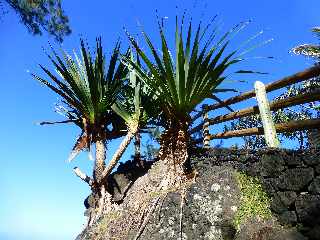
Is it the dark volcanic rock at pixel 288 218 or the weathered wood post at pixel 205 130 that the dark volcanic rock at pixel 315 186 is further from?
the weathered wood post at pixel 205 130

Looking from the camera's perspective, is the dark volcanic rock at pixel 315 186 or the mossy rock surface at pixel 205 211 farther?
the mossy rock surface at pixel 205 211

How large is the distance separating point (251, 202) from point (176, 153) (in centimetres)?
121

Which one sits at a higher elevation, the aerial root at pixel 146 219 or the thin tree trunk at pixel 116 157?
the thin tree trunk at pixel 116 157

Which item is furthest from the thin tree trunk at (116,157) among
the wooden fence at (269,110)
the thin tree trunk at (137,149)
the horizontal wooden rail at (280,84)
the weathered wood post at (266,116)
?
the weathered wood post at (266,116)

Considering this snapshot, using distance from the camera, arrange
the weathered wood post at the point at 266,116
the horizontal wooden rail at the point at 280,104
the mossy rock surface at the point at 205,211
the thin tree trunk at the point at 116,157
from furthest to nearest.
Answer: the thin tree trunk at the point at 116,157 < the weathered wood post at the point at 266,116 < the horizontal wooden rail at the point at 280,104 < the mossy rock surface at the point at 205,211

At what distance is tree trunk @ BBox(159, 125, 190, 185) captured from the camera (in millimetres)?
4895

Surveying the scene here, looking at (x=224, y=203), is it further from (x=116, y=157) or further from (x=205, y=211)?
(x=116, y=157)

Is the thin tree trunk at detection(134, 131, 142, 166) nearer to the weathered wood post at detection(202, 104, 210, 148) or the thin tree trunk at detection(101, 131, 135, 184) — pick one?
the thin tree trunk at detection(101, 131, 135, 184)

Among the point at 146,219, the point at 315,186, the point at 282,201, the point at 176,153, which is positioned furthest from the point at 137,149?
the point at 315,186

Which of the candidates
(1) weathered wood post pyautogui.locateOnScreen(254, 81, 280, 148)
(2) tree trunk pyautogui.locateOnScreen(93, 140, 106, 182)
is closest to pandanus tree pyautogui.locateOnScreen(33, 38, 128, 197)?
(2) tree trunk pyautogui.locateOnScreen(93, 140, 106, 182)

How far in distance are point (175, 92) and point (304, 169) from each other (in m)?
1.77

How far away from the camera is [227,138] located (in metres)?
5.43

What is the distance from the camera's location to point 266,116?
15.1 feet

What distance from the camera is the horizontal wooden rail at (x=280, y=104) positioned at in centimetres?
403
